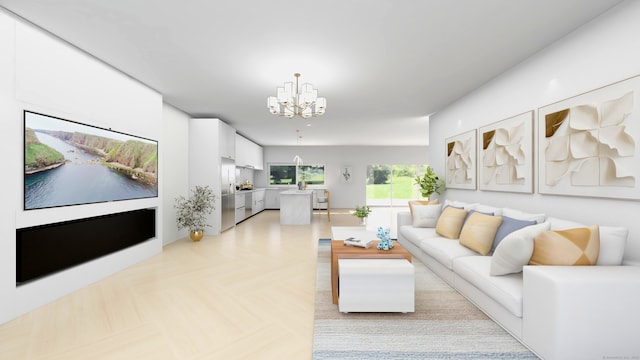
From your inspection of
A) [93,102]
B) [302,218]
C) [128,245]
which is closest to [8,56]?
[93,102]

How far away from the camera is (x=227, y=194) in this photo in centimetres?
638

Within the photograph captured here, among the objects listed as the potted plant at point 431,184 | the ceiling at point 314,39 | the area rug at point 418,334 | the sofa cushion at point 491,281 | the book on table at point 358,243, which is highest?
the ceiling at point 314,39

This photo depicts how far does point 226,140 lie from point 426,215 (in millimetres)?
4628

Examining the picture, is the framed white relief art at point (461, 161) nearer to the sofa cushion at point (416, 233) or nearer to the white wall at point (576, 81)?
the white wall at point (576, 81)

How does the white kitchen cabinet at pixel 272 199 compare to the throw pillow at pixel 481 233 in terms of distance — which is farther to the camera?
the white kitchen cabinet at pixel 272 199

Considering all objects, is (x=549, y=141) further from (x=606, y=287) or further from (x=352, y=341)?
(x=352, y=341)

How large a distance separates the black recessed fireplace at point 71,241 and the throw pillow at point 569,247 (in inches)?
174

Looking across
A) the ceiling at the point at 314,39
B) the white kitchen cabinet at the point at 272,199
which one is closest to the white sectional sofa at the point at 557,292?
the ceiling at the point at 314,39

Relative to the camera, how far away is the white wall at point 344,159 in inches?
441

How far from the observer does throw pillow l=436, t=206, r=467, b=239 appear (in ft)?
11.7

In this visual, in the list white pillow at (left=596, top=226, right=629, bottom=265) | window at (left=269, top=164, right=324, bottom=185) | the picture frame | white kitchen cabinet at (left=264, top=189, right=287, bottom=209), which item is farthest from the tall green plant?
the picture frame

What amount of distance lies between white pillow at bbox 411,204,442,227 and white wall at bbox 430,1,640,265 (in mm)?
697

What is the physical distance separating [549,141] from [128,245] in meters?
5.31

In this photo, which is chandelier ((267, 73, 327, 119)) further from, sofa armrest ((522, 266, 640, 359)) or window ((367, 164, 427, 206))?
window ((367, 164, 427, 206))
